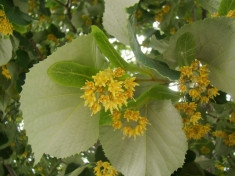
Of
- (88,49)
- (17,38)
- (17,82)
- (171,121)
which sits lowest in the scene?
(171,121)

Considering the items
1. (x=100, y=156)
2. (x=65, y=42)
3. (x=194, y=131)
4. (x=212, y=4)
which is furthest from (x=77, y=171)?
(x=65, y=42)

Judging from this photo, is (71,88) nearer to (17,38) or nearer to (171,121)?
(171,121)

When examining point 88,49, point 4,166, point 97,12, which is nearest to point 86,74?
→ point 88,49

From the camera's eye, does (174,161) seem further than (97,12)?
No

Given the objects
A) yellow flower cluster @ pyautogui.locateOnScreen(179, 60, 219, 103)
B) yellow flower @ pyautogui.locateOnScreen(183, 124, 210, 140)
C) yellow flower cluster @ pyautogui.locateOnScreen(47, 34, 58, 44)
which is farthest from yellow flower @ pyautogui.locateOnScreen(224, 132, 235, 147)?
yellow flower cluster @ pyautogui.locateOnScreen(47, 34, 58, 44)

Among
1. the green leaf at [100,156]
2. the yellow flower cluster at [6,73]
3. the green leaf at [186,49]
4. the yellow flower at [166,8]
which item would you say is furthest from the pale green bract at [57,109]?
the yellow flower at [166,8]

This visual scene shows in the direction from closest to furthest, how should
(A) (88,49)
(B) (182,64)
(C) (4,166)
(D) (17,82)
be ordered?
(A) (88,49) → (B) (182,64) → (D) (17,82) → (C) (4,166)

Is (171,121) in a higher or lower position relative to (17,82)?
lower
